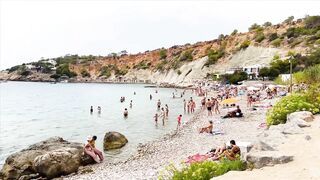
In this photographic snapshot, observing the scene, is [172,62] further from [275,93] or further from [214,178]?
[214,178]

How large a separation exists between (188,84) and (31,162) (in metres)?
84.9

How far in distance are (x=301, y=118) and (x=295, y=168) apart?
6473mm

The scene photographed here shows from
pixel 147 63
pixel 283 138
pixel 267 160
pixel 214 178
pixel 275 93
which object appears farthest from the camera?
pixel 147 63

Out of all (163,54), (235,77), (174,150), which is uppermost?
(163,54)

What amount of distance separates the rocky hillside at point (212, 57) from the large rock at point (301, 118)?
66.3 meters

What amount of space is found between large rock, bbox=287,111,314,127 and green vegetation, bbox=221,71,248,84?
214 feet

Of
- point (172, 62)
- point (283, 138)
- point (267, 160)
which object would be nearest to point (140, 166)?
point (283, 138)

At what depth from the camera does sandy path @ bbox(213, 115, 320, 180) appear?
334 inches

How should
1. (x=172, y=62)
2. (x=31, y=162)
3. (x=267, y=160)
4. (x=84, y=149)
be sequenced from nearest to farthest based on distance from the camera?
(x=267, y=160) < (x=31, y=162) < (x=84, y=149) < (x=172, y=62)

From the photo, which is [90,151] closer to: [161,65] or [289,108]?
[289,108]

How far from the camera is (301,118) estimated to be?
49.1 feet

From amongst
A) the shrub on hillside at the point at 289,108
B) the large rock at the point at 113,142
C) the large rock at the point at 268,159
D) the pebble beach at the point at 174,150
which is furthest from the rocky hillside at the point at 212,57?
the large rock at the point at 268,159

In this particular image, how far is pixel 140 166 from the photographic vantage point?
17234mm

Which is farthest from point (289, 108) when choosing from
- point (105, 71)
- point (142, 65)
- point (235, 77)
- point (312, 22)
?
point (105, 71)
